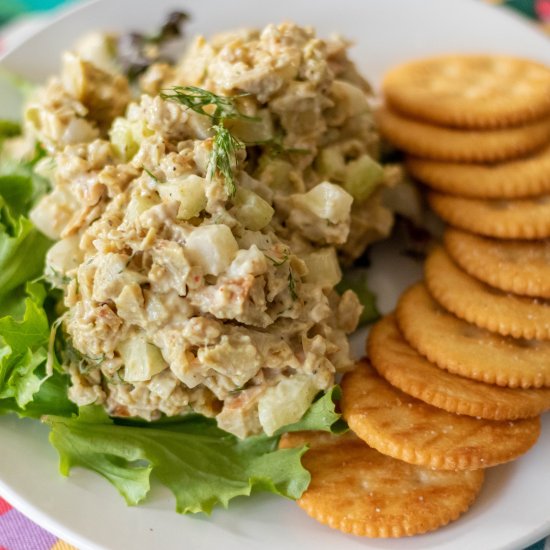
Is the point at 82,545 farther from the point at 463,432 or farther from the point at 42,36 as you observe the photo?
the point at 42,36

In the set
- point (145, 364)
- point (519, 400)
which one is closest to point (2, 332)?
point (145, 364)

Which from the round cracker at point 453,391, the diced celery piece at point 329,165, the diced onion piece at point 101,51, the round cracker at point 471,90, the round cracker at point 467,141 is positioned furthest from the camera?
the diced onion piece at point 101,51

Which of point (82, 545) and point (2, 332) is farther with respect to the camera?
point (2, 332)

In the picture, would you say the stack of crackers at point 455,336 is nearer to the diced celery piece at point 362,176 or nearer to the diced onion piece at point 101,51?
the diced celery piece at point 362,176

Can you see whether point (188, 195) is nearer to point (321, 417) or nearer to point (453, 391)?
point (321, 417)

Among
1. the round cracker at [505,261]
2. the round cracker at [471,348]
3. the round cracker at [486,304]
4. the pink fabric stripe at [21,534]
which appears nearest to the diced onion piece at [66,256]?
the pink fabric stripe at [21,534]

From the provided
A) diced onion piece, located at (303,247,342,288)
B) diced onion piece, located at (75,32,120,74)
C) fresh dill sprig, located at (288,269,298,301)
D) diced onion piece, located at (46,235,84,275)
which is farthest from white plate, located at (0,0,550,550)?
diced onion piece, located at (75,32,120,74)

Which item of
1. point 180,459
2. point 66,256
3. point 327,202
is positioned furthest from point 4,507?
point 327,202
